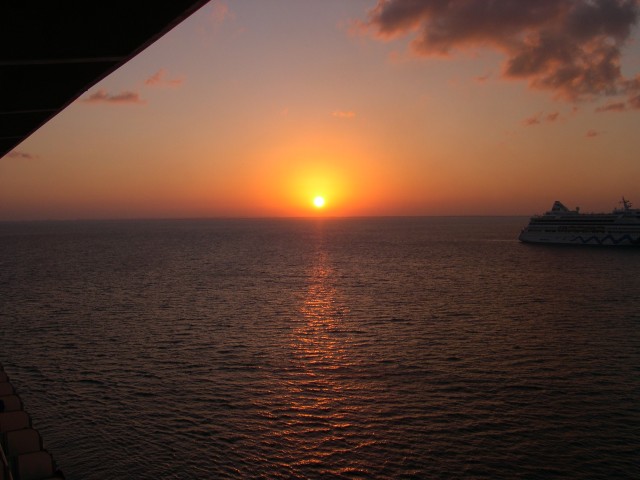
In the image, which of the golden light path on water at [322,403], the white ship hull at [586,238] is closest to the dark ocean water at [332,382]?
the golden light path on water at [322,403]

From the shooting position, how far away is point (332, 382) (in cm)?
2570

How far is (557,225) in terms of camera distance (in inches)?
4934

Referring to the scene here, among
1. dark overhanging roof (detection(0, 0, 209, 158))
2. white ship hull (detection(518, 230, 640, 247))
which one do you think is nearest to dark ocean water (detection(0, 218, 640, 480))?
dark overhanging roof (detection(0, 0, 209, 158))

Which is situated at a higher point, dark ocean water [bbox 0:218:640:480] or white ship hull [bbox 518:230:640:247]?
white ship hull [bbox 518:230:640:247]

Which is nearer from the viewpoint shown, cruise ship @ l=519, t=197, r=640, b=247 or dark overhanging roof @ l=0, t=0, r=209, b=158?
dark overhanging roof @ l=0, t=0, r=209, b=158

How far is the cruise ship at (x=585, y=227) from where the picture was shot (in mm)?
112062

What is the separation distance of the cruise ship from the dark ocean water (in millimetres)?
66105

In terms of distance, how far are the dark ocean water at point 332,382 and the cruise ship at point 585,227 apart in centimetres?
6610

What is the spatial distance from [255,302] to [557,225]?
327 ft

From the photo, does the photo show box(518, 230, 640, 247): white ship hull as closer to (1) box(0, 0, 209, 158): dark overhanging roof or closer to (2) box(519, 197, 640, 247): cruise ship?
(2) box(519, 197, 640, 247): cruise ship

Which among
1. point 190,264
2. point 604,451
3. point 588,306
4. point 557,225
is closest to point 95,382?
point 604,451

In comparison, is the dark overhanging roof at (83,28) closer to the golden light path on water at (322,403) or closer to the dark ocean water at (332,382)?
the dark ocean water at (332,382)

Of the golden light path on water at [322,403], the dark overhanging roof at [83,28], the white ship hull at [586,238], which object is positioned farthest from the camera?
the white ship hull at [586,238]

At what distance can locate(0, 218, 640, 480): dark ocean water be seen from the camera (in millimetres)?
18109
